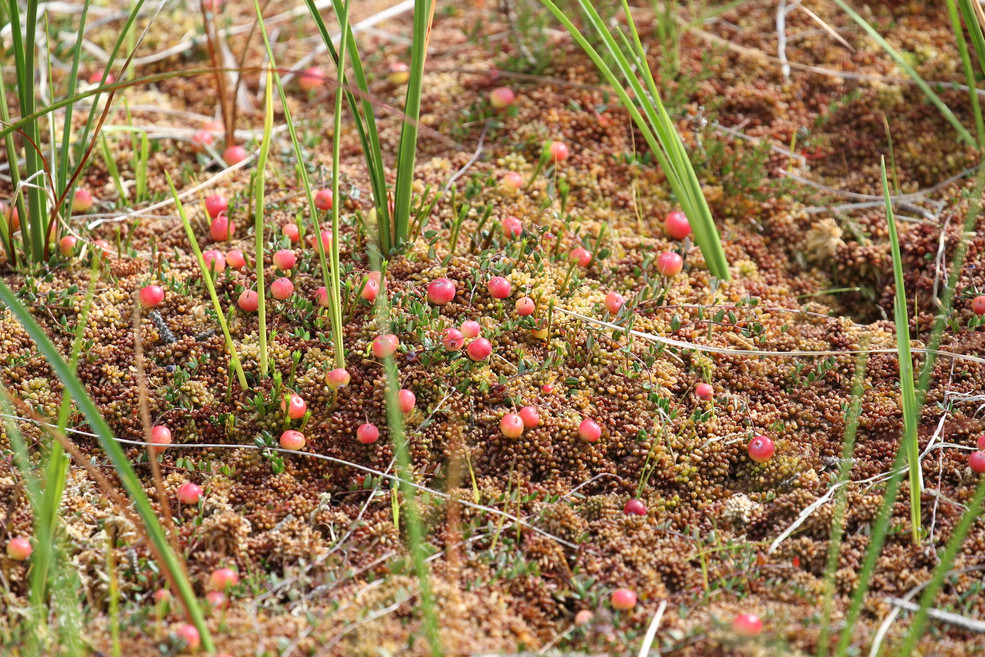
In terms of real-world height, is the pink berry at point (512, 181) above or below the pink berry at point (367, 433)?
above

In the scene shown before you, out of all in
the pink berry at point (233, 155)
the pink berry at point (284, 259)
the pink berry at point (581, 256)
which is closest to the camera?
the pink berry at point (284, 259)

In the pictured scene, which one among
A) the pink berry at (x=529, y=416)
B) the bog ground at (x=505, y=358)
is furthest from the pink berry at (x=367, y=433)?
the pink berry at (x=529, y=416)

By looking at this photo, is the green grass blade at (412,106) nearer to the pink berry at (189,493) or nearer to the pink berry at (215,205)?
the pink berry at (215,205)

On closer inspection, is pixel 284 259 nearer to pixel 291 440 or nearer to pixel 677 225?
pixel 291 440

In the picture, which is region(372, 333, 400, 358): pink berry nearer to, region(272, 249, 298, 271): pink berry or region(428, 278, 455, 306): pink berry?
region(428, 278, 455, 306): pink berry

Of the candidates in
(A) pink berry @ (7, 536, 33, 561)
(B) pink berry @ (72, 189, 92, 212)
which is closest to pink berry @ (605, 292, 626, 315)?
(A) pink berry @ (7, 536, 33, 561)

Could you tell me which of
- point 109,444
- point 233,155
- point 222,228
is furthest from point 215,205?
point 109,444
